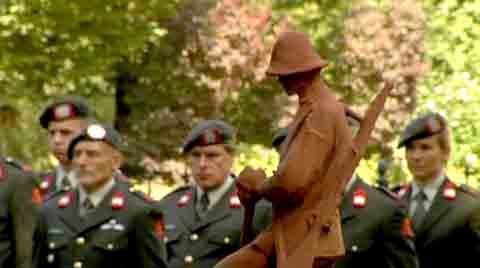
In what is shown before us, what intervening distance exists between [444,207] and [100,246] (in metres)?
2.55

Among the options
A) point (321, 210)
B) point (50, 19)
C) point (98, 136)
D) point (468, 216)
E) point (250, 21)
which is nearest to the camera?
point (321, 210)

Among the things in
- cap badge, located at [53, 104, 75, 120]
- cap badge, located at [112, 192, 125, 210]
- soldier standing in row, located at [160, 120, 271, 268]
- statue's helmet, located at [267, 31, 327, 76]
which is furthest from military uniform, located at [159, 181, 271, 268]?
statue's helmet, located at [267, 31, 327, 76]

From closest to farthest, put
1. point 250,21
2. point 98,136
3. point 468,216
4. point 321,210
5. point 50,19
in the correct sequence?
point 321,210
point 98,136
point 468,216
point 50,19
point 250,21

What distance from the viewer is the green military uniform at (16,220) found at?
1135 centimetres

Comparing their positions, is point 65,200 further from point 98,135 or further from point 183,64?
point 183,64

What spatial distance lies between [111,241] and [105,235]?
6 centimetres

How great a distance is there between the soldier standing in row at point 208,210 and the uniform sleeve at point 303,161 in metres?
3.80

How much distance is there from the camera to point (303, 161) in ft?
26.0

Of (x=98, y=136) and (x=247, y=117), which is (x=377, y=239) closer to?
(x=98, y=136)

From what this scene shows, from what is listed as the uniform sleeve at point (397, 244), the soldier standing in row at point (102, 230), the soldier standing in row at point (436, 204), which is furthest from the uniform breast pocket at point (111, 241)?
the soldier standing in row at point (436, 204)

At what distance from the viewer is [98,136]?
1132 cm

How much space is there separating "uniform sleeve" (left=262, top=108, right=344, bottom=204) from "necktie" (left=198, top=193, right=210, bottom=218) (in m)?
4.34

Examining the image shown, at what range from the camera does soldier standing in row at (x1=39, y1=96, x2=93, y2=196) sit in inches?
501

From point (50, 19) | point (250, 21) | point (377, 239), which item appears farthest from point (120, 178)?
point (250, 21)
